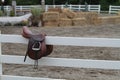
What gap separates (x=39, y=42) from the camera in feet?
17.7

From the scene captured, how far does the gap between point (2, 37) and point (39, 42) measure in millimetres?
711

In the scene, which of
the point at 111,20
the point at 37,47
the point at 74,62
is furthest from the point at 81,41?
the point at 111,20

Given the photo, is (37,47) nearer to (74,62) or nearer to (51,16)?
(74,62)

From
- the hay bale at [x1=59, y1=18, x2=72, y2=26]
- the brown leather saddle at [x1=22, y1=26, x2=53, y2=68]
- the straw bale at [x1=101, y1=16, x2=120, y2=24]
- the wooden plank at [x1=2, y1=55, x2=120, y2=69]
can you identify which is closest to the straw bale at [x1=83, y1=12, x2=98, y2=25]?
the straw bale at [x1=101, y1=16, x2=120, y2=24]

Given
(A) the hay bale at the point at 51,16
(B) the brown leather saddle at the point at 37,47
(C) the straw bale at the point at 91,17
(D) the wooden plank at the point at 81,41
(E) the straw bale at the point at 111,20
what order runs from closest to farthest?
(D) the wooden plank at the point at 81,41
(B) the brown leather saddle at the point at 37,47
(A) the hay bale at the point at 51,16
(C) the straw bale at the point at 91,17
(E) the straw bale at the point at 111,20

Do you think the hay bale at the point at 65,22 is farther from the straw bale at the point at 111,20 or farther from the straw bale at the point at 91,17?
the straw bale at the point at 111,20

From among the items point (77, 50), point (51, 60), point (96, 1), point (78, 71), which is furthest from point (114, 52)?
point (96, 1)

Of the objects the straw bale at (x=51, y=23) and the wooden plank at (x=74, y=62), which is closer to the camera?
the wooden plank at (x=74, y=62)

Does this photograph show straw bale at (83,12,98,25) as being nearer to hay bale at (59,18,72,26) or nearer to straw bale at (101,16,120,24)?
straw bale at (101,16,120,24)

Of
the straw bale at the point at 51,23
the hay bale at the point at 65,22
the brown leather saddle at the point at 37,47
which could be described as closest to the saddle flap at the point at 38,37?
the brown leather saddle at the point at 37,47

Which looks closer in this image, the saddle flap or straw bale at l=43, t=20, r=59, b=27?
the saddle flap

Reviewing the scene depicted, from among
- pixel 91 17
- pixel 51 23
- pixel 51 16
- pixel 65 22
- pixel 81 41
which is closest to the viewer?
pixel 81 41

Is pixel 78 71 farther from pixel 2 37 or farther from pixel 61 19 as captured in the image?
pixel 61 19

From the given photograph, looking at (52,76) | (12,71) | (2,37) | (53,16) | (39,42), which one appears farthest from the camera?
(53,16)
